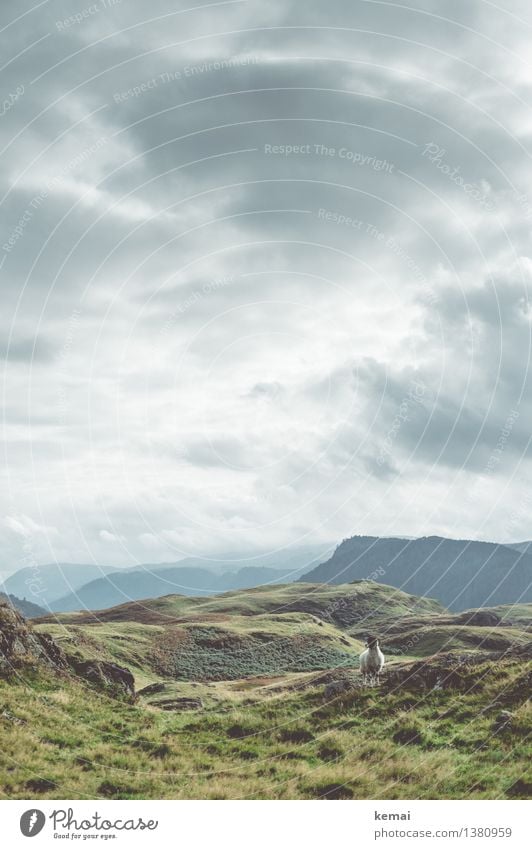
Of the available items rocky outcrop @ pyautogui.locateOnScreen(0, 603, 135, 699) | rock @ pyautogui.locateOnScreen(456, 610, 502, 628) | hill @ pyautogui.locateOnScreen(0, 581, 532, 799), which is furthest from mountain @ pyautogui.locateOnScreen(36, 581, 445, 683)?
rock @ pyautogui.locateOnScreen(456, 610, 502, 628)

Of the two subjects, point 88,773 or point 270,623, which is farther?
point 270,623

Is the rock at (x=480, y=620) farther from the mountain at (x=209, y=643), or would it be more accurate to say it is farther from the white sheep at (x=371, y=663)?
the white sheep at (x=371, y=663)

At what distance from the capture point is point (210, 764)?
719 inches

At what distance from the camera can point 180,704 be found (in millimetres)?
29125

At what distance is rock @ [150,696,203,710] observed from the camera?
2844 cm

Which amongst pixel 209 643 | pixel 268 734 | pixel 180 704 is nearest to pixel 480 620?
pixel 209 643

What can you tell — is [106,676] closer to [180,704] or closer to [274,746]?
[180,704]

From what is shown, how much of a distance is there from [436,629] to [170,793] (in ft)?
276

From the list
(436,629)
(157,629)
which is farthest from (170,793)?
(436,629)

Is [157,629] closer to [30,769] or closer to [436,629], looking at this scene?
[436,629]

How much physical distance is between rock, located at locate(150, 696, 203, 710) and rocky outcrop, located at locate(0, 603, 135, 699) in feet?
6.29

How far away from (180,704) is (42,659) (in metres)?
7.25

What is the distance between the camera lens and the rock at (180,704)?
93.3ft

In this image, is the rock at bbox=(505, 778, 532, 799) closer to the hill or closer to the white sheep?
the hill
